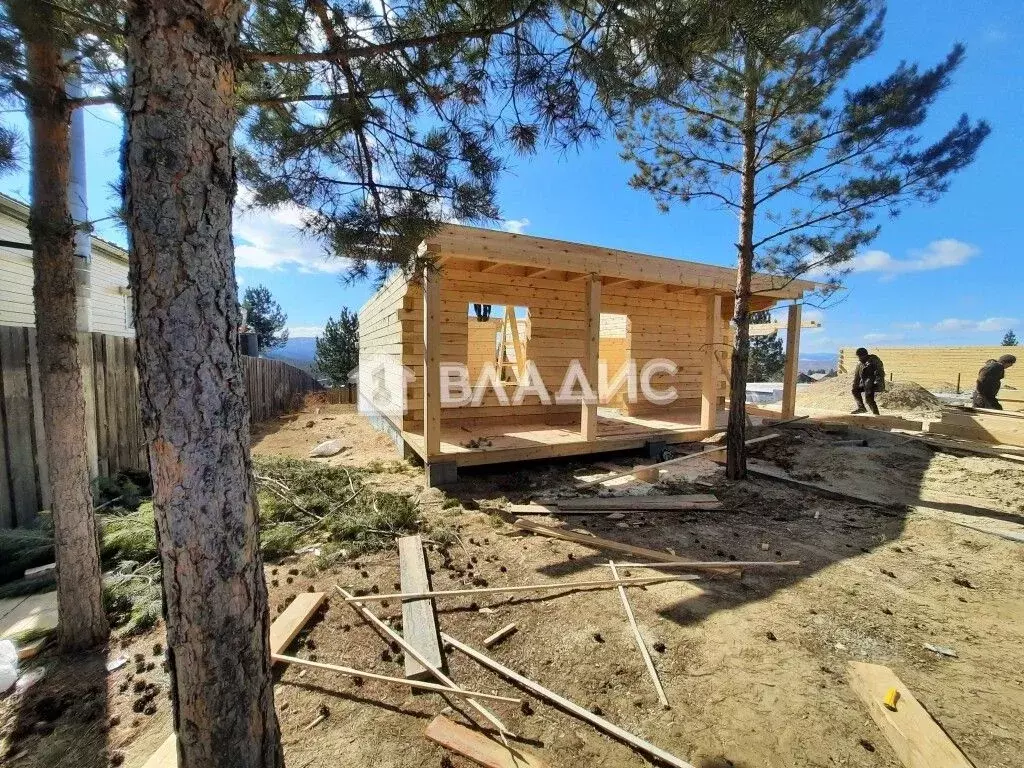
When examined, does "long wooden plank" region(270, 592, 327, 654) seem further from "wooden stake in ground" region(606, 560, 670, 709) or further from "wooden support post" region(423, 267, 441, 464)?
"wooden support post" region(423, 267, 441, 464)

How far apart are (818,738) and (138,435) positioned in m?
7.12

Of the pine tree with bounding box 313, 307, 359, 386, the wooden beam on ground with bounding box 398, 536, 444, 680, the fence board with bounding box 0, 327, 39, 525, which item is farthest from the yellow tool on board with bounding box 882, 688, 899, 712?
the pine tree with bounding box 313, 307, 359, 386

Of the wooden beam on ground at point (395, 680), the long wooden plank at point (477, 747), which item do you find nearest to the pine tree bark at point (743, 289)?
the wooden beam on ground at point (395, 680)

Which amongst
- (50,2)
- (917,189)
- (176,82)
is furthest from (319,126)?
(917,189)

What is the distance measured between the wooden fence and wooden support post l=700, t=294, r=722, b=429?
22.1ft

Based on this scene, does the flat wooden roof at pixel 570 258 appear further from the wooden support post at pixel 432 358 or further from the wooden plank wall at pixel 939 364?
the wooden plank wall at pixel 939 364

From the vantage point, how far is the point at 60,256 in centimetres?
220

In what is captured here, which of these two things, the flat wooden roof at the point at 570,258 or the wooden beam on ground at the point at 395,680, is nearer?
the wooden beam on ground at the point at 395,680

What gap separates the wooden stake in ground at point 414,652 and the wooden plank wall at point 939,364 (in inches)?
941

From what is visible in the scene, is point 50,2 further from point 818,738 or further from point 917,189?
point 917,189

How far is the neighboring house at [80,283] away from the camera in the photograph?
4.20 meters

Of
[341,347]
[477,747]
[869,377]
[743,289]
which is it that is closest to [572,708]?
[477,747]

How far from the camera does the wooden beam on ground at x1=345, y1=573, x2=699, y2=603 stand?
2.79 metres

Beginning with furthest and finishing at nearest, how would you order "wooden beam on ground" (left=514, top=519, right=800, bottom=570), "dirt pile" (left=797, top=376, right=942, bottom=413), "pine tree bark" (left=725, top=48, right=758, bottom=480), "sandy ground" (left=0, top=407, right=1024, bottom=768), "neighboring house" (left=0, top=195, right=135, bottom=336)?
"dirt pile" (left=797, top=376, right=942, bottom=413) → "pine tree bark" (left=725, top=48, right=758, bottom=480) → "neighboring house" (left=0, top=195, right=135, bottom=336) → "wooden beam on ground" (left=514, top=519, right=800, bottom=570) → "sandy ground" (left=0, top=407, right=1024, bottom=768)
